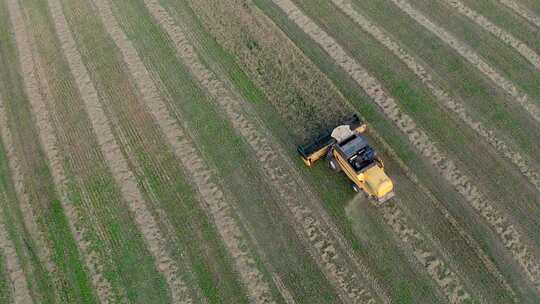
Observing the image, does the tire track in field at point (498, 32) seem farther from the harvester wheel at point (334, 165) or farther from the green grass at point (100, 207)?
the green grass at point (100, 207)

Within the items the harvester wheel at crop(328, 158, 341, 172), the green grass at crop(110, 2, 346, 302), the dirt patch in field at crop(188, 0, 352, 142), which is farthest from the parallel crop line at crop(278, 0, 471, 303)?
the dirt patch in field at crop(188, 0, 352, 142)

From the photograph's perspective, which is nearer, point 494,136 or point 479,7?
point 494,136

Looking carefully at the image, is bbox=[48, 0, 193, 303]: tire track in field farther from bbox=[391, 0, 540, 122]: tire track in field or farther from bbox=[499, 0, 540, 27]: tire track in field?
bbox=[499, 0, 540, 27]: tire track in field

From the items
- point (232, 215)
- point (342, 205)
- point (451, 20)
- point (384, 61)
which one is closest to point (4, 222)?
point (232, 215)

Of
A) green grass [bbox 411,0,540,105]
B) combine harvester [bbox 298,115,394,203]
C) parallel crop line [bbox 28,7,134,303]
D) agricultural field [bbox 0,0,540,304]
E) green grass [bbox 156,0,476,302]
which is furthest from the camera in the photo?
green grass [bbox 411,0,540,105]

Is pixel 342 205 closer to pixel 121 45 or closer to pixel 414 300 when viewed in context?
pixel 414 300

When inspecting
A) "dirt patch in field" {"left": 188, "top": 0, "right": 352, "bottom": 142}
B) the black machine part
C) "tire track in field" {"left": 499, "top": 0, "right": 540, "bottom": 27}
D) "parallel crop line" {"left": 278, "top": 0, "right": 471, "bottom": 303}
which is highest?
"dirt patch in field" {"left": 188, "top": 0, "right": 352, "bottom": 142}

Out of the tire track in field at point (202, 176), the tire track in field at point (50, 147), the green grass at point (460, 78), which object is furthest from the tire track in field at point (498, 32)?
the tire track in field at point (50, 147)
